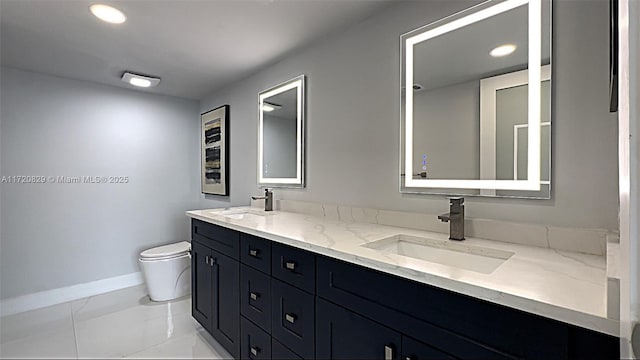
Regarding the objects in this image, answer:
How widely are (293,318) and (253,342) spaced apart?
45 cm

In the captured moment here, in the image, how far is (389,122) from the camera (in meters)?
1.68

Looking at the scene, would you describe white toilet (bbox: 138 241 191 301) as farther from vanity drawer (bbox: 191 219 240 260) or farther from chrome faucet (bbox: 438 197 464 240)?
chrome faucet (bbox: 438 197 464 240)

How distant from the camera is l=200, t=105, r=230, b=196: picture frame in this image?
10.3ft

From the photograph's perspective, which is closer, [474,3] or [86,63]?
[474,3]

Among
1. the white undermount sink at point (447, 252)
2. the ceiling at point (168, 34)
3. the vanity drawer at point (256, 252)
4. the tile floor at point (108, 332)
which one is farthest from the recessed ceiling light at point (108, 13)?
the tile floor at point (108, 332)

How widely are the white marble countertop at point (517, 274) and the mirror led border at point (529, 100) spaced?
0.82 feet

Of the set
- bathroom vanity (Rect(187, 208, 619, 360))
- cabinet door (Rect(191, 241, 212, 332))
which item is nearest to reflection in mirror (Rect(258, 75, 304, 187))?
bathroom vanity (Rect(187, 208, 619, 360))

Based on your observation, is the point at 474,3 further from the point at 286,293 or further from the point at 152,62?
the point at 152,62

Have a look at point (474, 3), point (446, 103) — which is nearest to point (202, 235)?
point (446, 103)

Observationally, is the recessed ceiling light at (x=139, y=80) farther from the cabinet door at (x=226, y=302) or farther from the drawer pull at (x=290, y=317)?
the drawer pull at (x=290, y=317)

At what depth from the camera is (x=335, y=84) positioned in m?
2.00

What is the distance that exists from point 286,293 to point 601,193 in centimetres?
130

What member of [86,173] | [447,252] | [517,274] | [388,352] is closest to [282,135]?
[447,252]

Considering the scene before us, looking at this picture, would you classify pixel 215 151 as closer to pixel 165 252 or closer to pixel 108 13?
pixel 165 252
